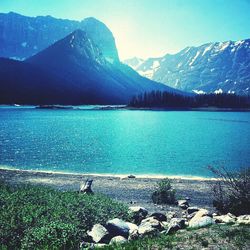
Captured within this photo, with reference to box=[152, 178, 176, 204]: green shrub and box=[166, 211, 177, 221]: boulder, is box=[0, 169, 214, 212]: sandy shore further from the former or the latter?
box=[166, 211, 177, 221]: boulder

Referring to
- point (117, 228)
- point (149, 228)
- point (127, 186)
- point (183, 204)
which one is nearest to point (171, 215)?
point (183, 204)

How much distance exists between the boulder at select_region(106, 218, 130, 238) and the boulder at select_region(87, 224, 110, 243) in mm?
505

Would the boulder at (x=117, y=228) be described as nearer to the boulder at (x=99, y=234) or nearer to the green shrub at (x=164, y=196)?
the boulder at (x=99, y=234)

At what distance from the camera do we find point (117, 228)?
21859 millimetres

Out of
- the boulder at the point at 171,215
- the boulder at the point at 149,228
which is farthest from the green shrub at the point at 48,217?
the boulder at the point at 171,215

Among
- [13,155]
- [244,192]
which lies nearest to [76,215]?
[244,192]

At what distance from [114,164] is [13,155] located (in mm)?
24149

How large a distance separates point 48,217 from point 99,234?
3417mm

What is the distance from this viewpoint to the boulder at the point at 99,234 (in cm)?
2068

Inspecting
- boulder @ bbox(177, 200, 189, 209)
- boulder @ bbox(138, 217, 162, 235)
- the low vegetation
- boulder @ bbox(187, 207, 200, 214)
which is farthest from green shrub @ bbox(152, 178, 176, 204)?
the low vegetation

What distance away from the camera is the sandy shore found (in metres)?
37.5

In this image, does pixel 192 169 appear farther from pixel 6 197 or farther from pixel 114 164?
pixel 6 197

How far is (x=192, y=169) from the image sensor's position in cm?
6431

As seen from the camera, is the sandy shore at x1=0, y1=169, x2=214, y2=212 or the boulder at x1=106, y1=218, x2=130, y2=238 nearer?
the boulder at x1=106, y1=218, x2=130, y2=238
